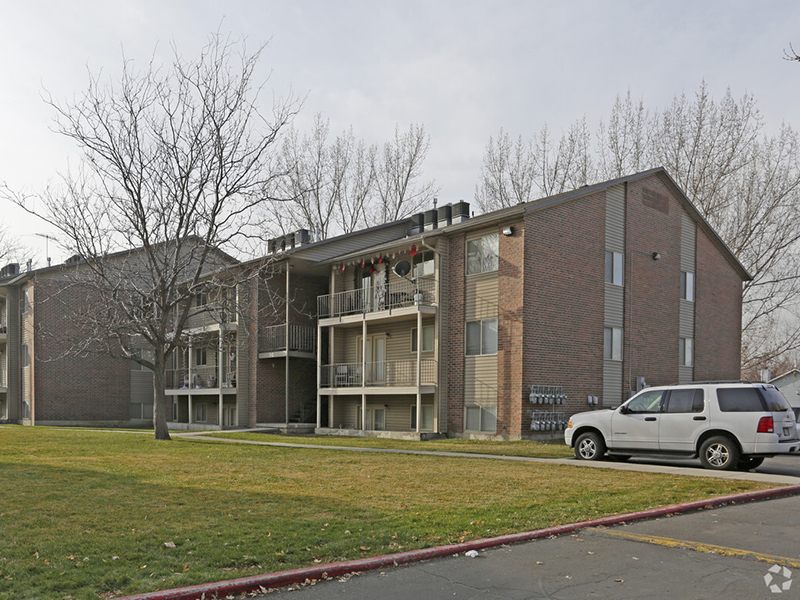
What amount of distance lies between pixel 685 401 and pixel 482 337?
946 centimetres

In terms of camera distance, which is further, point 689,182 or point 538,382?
point 689,182

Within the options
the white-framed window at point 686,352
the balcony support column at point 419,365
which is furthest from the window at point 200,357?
the white-framed window at point 686,352

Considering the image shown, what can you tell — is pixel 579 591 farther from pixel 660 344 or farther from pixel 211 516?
pixel 660 344

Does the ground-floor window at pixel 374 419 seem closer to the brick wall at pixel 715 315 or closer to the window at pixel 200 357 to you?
the window at pixel 200 357

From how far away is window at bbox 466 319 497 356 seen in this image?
2359 cm

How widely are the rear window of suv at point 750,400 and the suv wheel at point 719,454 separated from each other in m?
0.65

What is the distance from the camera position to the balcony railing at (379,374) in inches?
991

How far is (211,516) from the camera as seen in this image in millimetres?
8656

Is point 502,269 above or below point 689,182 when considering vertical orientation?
below

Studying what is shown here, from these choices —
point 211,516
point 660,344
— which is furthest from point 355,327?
point 211,516

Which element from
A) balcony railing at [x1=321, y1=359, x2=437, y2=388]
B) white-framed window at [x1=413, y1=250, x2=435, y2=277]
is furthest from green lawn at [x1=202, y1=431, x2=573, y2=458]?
white-framed window at [x1=413, y1=250, x2=435, y2=277]

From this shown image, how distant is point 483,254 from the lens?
79.5 ft

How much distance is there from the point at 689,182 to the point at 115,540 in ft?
117

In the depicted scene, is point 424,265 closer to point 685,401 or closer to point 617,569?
point 685,401
